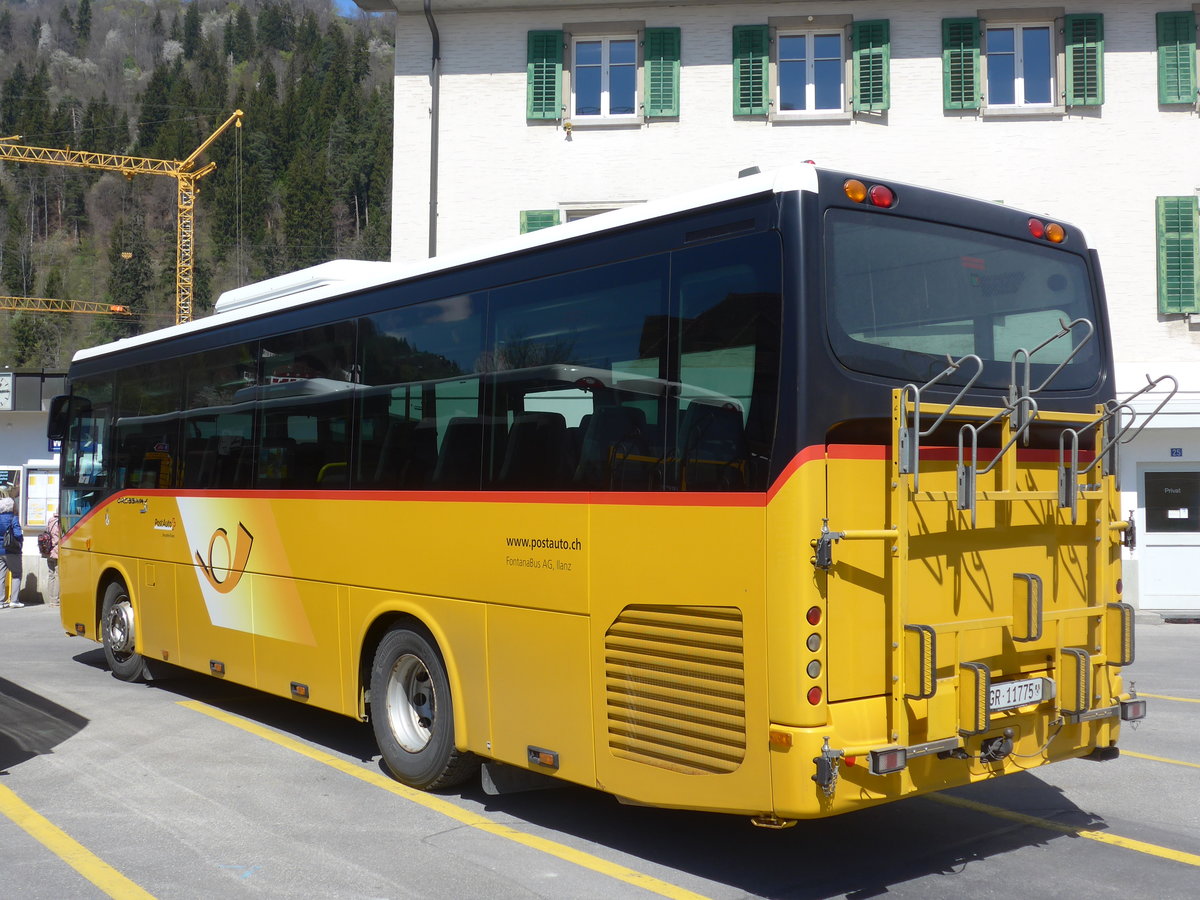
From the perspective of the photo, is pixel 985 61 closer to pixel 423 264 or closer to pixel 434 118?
pixel 434 118

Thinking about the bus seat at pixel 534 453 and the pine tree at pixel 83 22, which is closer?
the bus seat at pixel 534 453

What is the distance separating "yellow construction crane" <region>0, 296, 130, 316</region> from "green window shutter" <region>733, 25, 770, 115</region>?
8409 cm

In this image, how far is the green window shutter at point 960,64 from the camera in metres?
19.5

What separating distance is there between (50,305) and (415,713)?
9880cm

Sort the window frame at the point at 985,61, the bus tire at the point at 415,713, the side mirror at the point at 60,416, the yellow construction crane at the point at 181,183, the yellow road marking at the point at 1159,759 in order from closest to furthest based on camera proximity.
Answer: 1. the bus tire at the point at 415,713
2. the yellow road marking at the point at 1159,759
3. the side mirror at the point at 60,416
4. the window frame at the point at 985,61
5. the yellow construction crane at the point at 181,183

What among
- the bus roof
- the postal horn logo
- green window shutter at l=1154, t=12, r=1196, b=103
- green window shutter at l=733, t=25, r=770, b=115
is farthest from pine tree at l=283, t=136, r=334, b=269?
the postal horn logo

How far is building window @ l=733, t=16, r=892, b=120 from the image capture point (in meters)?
19.5

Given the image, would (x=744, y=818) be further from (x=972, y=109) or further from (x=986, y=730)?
(x=972, y=109)

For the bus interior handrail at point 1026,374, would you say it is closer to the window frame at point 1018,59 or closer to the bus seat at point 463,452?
the bus seat at point 463,452

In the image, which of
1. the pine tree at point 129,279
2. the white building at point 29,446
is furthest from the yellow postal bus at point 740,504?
the pine tree at point 129,279

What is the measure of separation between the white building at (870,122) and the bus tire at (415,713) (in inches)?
521

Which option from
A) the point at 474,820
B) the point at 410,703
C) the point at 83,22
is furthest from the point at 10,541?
the point at 83,22

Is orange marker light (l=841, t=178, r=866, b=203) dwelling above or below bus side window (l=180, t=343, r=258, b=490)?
above

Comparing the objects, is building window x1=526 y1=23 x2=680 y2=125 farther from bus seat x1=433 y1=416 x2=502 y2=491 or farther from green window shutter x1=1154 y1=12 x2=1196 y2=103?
bus seat x1=433 y1=416 x2=502 y2=491
